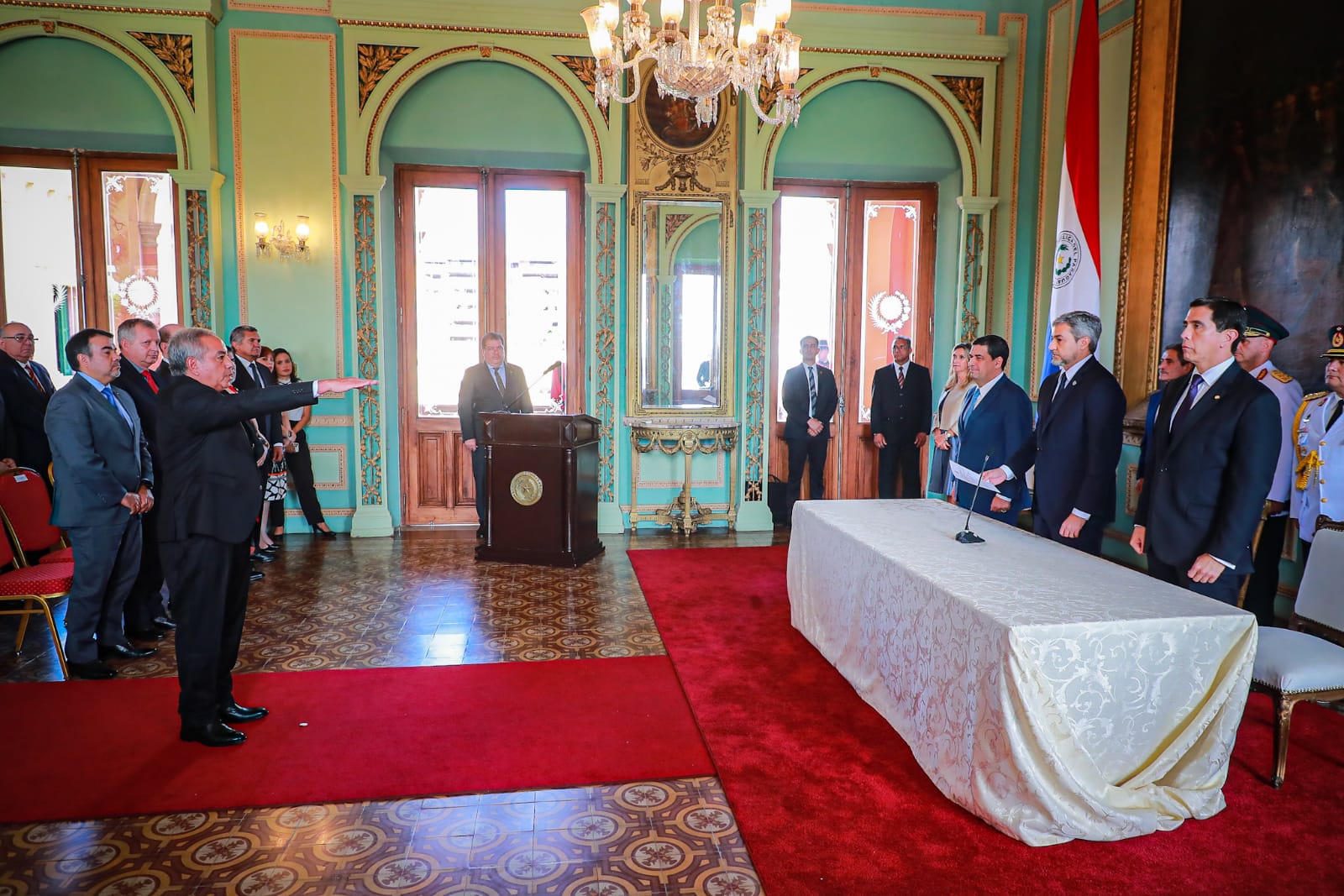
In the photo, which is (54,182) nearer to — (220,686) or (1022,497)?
(220,686)

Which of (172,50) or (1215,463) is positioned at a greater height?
(172,50)

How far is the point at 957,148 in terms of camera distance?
23.8ft

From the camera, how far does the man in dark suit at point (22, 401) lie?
4879mm

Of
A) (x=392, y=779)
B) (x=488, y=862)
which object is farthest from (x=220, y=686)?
(x=488, y=862)

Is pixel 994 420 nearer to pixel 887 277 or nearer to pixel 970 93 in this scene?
pixel 887 277

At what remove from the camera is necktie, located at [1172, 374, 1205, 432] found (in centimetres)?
321

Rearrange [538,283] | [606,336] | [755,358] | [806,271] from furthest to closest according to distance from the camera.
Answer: [806,271]
[538,283]
[755,358]
[606,336]

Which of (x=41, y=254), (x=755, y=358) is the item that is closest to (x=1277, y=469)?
(x=755, y=358)

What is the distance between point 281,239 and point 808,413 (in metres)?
4.49

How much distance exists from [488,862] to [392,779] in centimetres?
63

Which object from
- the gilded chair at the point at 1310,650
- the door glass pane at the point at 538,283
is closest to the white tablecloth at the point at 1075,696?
the gilded chair at the point at 1310,650

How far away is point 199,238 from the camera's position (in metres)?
6.74

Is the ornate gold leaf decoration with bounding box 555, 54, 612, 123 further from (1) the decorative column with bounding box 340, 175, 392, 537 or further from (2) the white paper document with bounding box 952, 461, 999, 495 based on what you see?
(2) the white paper document with bounding box 952, 461, 999, 495

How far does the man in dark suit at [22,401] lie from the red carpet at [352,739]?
1.86 meters
